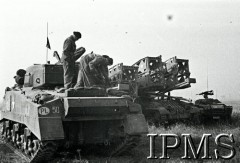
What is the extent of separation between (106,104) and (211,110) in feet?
30.4

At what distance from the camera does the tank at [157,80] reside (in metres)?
15.3

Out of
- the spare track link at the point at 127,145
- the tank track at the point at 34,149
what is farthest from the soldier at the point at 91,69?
the tank track at the point at 34,149

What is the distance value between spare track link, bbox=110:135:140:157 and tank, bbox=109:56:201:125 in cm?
640

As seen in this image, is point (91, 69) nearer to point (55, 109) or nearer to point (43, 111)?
point (55, 109)

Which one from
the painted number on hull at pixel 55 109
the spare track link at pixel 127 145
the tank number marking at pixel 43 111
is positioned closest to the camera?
the tank number marking at pixel 43 111

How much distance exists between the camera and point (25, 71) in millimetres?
11633

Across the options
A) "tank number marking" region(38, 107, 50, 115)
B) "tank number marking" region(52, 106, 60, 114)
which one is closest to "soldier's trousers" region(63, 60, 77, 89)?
"tank number marking" region(52, 106, 60, 114)

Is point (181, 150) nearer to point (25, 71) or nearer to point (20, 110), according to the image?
point (20, 110)

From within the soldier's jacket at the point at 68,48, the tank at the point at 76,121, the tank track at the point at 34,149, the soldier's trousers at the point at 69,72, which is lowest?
the tank track at the point at 34,149

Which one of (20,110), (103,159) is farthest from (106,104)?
(20,110)

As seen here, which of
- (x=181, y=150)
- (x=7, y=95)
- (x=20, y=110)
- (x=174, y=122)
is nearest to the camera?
(x=20, y=110)

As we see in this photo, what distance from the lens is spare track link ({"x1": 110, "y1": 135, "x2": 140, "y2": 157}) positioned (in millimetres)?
8117

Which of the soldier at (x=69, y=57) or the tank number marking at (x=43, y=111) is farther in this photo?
the soldier at (x=69, y=57)

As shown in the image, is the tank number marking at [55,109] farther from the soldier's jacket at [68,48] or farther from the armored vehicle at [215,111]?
the armored vehicle at [215,111]
